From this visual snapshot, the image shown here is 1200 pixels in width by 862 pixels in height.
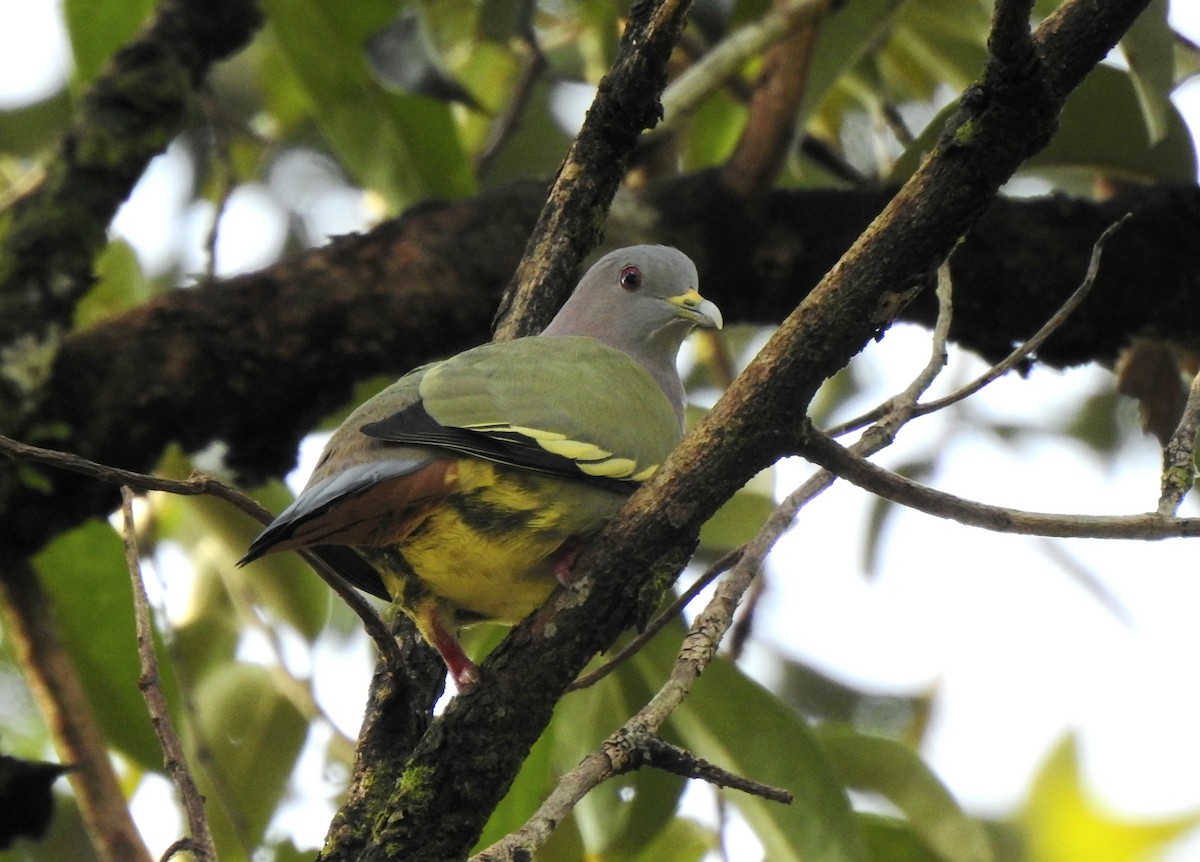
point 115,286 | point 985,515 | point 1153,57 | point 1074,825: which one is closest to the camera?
point 985,515

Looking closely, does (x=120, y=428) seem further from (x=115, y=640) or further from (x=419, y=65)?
(x=419, y=65)

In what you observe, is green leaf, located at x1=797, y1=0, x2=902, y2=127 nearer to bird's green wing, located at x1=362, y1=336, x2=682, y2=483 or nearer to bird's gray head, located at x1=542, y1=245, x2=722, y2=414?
bird's gray head, located at x1=542, y1=245, x2=722, y2=414

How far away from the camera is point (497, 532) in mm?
2564

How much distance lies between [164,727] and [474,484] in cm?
68

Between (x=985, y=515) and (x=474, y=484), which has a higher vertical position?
(x=474, y=484)

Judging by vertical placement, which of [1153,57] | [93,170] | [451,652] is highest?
[93,170]

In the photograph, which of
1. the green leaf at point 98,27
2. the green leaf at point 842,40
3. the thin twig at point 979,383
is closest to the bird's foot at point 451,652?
the thin twig at point 979,383

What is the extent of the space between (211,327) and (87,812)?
127 cm

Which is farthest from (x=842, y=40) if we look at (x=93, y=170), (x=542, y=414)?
(x=93, y=170)

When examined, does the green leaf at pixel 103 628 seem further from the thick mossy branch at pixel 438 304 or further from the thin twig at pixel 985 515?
the thin twig at pixel 985 515

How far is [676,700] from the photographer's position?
7.18ft

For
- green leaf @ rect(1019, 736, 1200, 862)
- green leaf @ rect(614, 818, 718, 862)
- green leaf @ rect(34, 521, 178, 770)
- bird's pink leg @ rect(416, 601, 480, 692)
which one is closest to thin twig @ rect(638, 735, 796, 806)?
bird's pink leg @ rect(416, 601, 480, 692)

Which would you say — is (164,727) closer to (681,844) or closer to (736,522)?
(681,844)

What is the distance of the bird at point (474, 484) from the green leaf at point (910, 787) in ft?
3.75
